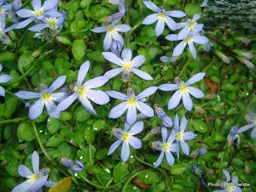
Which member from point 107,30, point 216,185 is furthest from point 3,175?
point 216,185

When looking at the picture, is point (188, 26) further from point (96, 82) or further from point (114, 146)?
point (114, 146)

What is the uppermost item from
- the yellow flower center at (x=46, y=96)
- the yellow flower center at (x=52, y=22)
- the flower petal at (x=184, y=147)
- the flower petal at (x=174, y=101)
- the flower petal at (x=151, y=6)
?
the flower petal at (x=151, y=6)

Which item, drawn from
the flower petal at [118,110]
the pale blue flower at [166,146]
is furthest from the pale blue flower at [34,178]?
the pale blue flower at [166,146]

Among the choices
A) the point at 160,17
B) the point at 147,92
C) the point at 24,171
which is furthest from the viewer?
the point at 160,17

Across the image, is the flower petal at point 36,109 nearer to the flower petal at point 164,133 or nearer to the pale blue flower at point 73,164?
the pale blue flower at point 73,164

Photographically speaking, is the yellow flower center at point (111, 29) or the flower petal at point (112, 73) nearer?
the flower petal at point (112, 73)

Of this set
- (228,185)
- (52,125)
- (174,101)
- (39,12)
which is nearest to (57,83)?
(52,125)
